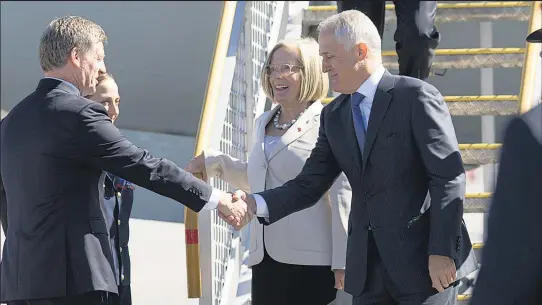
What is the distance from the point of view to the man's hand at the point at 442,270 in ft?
12.7

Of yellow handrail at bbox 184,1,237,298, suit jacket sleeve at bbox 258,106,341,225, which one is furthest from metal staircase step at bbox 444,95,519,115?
suit jacket sleeve at bbox 258,106,341,225

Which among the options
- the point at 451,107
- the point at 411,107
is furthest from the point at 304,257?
the point at 451,107

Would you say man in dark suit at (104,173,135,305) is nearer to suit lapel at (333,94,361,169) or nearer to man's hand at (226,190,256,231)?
man's hand at (226,190,256,231)

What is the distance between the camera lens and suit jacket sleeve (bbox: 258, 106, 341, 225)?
4.38 metres

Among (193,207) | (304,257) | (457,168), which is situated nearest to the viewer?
(457,168)

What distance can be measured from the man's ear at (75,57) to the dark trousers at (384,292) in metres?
1.26

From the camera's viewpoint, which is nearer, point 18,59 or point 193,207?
point 193,207

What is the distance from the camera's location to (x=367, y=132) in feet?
13.3

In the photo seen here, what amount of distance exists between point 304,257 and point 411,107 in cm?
97

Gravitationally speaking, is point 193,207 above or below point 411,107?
below

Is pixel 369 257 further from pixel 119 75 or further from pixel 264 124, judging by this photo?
pixel 119 75

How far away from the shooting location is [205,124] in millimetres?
5461

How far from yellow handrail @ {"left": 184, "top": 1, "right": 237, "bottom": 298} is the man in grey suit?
0.97m

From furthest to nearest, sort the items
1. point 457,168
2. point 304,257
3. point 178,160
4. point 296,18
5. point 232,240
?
point 178,160, point 296,18, point 232,240, point 304,257, point 457,168
